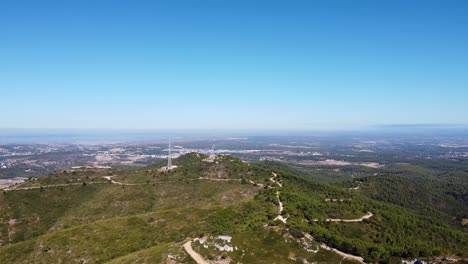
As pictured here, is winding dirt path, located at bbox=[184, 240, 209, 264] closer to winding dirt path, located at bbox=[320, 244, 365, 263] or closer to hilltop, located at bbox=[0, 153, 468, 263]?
hilltop, located at bbox=[0, 153, 468, 263]

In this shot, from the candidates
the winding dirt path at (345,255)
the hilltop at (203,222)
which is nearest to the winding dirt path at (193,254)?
the hilltop at (203,222)

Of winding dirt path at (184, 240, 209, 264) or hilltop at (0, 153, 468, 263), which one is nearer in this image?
winding dirt path at (184, 240, 209, 264)

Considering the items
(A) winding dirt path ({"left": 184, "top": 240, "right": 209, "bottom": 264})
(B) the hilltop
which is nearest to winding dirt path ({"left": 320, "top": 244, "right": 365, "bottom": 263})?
(B) the hilltop

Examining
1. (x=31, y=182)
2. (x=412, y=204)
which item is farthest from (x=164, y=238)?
(x=412, y=204)

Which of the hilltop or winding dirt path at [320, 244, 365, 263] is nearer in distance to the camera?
winding dirt path at [320, 244, 365, 263]

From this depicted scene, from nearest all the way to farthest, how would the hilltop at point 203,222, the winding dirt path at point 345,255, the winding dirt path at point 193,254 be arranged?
the winding dirt path at point 193,254
the winding dirt path at point 345,255
the hilltop at point 203,222

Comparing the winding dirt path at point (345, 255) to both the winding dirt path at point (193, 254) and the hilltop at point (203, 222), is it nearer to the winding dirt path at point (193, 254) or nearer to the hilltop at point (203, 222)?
the hilltop at point (203, 222)

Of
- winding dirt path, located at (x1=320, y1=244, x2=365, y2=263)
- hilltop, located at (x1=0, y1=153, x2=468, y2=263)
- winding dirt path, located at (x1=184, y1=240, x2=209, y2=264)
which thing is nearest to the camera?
winding dirt path, located at (x1=184, y1=240, x2=209, y2=264)

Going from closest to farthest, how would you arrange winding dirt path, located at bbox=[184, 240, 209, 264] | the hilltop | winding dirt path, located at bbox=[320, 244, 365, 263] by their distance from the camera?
winding dirt path, located at bbox=[184, 240, 209, 264] < winding dirt path, located at bbox=[320, 244, 365, 263] < the hilltop
